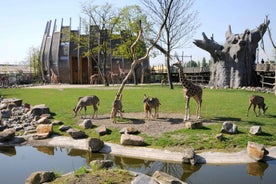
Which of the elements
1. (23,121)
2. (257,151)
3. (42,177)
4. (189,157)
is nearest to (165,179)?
(189,157)

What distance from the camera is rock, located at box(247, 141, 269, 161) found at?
8720mm

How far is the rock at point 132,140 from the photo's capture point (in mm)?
10156

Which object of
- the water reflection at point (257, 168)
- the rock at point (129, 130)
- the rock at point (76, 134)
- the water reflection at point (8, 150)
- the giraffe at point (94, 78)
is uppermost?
the giraffe at point (94, 78)

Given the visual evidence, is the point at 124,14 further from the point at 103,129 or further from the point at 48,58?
the point at 103,129

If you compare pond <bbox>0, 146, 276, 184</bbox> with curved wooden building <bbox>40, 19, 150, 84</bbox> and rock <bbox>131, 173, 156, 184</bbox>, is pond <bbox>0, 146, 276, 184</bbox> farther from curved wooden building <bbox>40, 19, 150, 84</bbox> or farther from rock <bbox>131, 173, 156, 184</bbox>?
curved wooden building <bbox>40, 19, 150, 84</bbox>

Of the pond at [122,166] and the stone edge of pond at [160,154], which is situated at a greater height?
the stone edge of pond at [160,154]

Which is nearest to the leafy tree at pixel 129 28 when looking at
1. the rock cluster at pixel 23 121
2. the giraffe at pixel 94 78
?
the giraffe at pixel 94 78

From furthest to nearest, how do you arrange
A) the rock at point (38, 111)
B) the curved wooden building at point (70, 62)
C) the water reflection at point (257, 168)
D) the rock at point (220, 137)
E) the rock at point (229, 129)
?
1. the curved wooden building at point (70, 62)
2. the rock at point (38, 111)
3. the rock at point (229, 129)
4. the rock at point (220, 137)
5. the water reflection at point (257, 168)

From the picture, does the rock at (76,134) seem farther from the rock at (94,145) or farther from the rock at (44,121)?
the rock at (44,121)

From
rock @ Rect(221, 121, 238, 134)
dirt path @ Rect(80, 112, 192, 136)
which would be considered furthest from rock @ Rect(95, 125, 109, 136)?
rock @ Rect(221, 121, 238, 134)

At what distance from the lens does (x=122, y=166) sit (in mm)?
8836

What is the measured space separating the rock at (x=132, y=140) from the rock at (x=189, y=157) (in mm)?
1673

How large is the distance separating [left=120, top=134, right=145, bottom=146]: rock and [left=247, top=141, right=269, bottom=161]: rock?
2966 mm

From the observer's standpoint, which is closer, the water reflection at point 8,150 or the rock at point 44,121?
the water reflection at point 8,150
